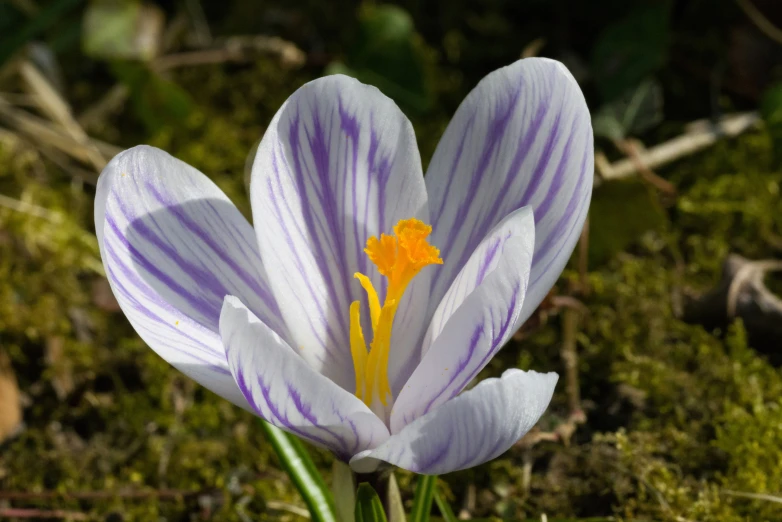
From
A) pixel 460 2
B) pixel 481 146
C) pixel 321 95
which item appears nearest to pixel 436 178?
pixel 481 146

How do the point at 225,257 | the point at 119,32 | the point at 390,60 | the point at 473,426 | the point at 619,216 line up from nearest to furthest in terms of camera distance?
the point at 473,426 → the point at 225,257 → the point at 619,216 → the point at 390,60 → the point at 119,32

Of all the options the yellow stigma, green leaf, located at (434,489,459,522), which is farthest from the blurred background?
the yellow stigma

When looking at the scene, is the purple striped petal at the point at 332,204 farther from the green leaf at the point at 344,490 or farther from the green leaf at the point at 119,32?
the green leaf at the point at 119,32

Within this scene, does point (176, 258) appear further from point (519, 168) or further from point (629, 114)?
point (629, 114)

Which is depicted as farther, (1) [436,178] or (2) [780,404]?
(2) [780,404]

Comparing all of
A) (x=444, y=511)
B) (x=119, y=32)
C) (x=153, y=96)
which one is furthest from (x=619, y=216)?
(x=119, y=32)

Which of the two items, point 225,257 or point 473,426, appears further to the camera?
point 225,257

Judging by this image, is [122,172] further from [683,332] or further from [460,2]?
[460,2]

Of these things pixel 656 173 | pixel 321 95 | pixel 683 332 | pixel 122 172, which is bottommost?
pixel 683 332
